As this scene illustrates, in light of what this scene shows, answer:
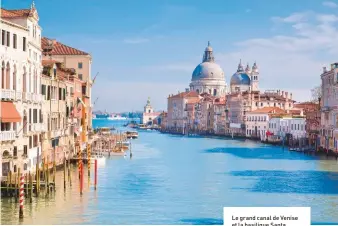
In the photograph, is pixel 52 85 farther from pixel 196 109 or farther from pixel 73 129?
pixel 196 109

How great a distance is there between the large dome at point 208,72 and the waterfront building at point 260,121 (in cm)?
2423

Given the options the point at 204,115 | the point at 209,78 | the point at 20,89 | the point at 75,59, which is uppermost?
the point at 209,78

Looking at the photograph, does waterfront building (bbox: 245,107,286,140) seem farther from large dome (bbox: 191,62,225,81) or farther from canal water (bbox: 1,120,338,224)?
large dome (bbox: 191,62,225,81)

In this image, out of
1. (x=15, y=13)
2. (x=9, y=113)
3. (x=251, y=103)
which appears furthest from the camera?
(x=251, y=103)

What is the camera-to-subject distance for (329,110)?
21859 millimetres

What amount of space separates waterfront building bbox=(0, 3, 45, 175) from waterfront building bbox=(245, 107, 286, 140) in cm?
2471

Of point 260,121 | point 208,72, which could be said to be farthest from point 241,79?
point 260,121

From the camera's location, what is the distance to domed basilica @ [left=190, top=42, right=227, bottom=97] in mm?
64000

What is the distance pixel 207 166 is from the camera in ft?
56.2

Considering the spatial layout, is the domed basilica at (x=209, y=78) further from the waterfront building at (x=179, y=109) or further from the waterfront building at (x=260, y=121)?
the waterfront building at (x=260, y=121)

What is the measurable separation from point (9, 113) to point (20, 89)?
0.88 metres

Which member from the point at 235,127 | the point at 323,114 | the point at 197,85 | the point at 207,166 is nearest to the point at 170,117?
the point at 197,85

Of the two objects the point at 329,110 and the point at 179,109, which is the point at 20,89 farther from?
the point at 179,109

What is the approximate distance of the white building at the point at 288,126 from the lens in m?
29.7
